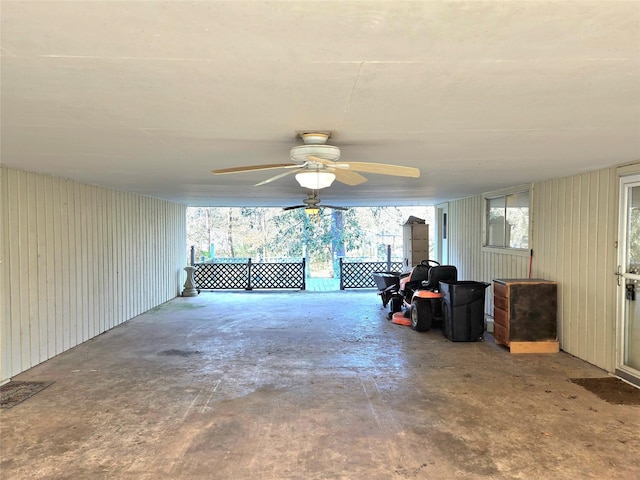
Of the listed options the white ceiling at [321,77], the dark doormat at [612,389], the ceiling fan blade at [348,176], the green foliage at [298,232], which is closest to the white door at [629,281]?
the dark doormat at [612,389]

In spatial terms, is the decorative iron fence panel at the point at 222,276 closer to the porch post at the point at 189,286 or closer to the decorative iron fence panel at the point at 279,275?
the decorative iron fence panel at the point at 279,275

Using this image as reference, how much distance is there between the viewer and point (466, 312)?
17.6ft

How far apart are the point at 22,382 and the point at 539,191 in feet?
21.4

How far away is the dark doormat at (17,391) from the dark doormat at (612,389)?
5135 mm

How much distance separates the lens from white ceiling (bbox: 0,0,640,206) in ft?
4.17

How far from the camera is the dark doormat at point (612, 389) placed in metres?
3.44

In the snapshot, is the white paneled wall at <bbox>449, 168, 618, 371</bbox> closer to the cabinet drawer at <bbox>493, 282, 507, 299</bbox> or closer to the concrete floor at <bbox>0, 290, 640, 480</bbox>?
the concrete floor at <bbox>0, 290, 640, 480</bbox>

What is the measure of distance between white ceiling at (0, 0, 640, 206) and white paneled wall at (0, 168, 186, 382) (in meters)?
1.20

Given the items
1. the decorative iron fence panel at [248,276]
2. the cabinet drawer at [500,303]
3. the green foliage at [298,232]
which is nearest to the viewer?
the cabinet drawer at [500,303]

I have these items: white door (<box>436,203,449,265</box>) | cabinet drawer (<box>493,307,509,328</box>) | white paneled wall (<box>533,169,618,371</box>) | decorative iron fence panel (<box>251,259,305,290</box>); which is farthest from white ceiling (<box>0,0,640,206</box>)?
decorative iron fence panel (<box>251,259,305,290</box>)

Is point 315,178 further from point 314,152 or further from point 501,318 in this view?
point 501,318

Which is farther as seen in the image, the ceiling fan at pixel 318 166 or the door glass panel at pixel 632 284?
the door glass panel at pixel 632 284

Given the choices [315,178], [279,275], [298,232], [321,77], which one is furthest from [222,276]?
[321,77]

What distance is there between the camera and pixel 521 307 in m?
4.91
